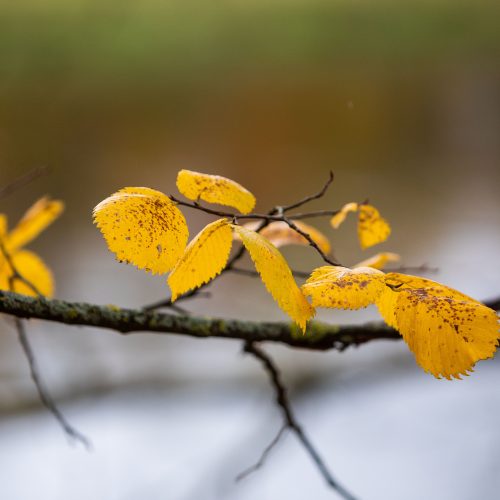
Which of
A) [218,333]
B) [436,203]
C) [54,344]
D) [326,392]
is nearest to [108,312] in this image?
[218,333]

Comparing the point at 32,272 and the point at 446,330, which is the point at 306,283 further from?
the point at 32,272

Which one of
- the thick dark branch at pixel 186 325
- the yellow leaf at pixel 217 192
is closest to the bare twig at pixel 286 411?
the thick dark branch at pixel 186 325

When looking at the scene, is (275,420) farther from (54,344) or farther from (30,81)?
(30,81)

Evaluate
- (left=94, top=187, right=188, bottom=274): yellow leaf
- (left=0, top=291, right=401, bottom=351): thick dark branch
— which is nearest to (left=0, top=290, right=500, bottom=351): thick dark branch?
(left=0, top=291, right=401, bottom=351): thick dark branch

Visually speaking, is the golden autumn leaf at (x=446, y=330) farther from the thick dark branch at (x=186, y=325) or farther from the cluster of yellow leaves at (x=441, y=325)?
the thick dark branch at (x=186, y=325)

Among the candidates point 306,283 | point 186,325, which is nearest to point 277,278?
point 306,283

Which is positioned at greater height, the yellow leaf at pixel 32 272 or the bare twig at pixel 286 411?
the yellow leaf at pixel 32 272
